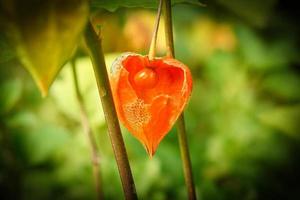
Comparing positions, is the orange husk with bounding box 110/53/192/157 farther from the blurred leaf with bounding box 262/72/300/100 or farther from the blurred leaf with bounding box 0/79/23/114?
the blurred leaf with bounding box 262/72/300/100

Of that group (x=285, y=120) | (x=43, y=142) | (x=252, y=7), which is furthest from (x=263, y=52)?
(x=43, y=142)

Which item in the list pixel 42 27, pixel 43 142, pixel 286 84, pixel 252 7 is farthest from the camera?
pixel 286 84

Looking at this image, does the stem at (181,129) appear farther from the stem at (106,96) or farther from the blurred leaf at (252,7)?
the blurred leaf at (252,7)

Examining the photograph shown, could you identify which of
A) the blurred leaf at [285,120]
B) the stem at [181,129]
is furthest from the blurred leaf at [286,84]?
the stem at [181,129]

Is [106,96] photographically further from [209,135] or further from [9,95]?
[209,135]

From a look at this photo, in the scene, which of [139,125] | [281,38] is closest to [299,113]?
[281,38]

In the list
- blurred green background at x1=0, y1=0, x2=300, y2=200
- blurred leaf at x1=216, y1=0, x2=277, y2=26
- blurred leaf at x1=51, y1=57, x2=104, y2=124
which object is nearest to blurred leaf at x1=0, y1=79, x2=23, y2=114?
blurred green background at x1=0, y1=0, x2=300, y2=200
